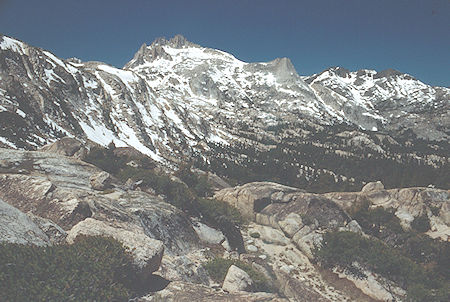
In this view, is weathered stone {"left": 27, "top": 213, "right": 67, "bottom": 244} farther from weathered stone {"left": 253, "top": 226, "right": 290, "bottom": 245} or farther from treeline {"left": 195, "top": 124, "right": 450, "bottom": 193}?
treeline {"left": 195, "top": 124, "right": 450, "bottom": 193}

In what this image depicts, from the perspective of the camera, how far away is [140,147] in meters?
113

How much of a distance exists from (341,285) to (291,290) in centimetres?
375

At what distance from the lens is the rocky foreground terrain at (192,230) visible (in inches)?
408

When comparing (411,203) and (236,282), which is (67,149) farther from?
(411,203)

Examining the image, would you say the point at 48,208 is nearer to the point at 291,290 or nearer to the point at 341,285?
the point at 291,290

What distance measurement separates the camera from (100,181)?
846 inches

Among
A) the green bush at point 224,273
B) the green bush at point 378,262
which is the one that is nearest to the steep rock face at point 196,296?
the green bush at point 224,273

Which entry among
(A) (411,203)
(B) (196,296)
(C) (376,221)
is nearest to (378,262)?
(C) (376,221)

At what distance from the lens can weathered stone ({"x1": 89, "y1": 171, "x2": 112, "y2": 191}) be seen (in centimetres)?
2116

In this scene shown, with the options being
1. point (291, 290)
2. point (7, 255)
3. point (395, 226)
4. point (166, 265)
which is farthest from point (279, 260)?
point (7, 255)

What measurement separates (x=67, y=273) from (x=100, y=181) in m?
14.5

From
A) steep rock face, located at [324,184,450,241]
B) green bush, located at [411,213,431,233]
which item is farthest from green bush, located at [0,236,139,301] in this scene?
green bush, located at [411,213,431,233]

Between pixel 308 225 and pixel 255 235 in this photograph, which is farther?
pixel 308 225

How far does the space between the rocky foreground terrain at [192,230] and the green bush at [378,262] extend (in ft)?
0.92
